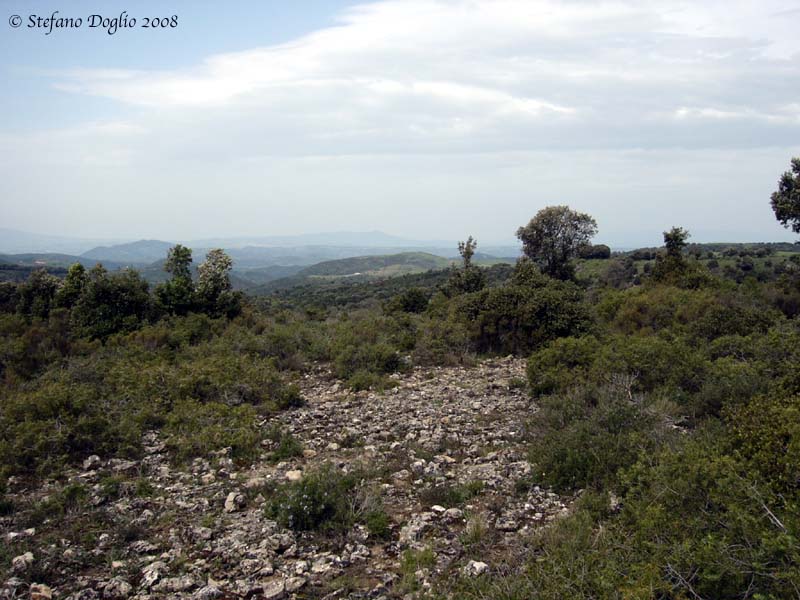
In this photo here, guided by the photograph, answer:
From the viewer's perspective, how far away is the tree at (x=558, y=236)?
35469 mm

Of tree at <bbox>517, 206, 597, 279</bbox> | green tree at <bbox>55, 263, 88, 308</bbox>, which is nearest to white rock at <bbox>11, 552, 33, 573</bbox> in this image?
green tree at <bbox>55, 263, 88, 308</bbox>

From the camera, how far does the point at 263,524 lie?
19.4 feet

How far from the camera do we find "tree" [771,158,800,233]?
72.8 feet

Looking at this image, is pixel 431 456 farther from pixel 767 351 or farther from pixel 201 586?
pixel 767 351

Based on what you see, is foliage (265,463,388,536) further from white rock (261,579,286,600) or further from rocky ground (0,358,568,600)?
white rock (261,579,286,600)

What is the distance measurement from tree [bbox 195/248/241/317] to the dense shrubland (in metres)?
0.07

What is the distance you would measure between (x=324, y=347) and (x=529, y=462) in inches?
358

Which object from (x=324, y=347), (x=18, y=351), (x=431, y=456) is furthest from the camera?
(x=324, y=347)

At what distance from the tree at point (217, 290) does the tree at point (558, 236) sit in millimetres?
22029

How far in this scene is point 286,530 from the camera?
226 inches

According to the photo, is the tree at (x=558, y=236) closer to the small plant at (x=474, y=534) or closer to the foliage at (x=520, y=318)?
the foliage at (x=520, y=318)

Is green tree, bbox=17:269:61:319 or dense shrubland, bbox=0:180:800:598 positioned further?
green tree, bbox=17:269:61:319

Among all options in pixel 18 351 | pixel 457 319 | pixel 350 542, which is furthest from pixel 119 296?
pixel 350 542

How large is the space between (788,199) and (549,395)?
62.8 feet
